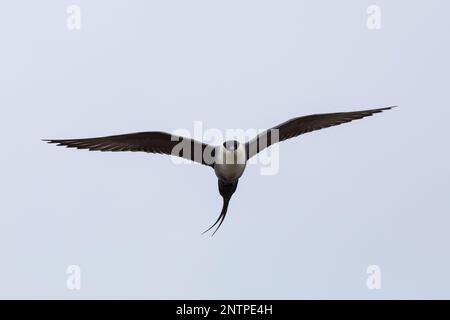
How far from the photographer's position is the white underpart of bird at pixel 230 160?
1251cm

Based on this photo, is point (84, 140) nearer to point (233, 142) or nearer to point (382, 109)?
point (233, 142)

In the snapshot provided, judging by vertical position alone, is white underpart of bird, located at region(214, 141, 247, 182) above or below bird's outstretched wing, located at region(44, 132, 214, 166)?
below

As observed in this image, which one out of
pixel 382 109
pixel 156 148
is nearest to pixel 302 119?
pixel 382 109

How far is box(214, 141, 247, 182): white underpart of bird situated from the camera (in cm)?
1251

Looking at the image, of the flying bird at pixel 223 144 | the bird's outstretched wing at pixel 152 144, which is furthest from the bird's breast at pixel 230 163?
the bird's outstretched wing at pixel 152 144

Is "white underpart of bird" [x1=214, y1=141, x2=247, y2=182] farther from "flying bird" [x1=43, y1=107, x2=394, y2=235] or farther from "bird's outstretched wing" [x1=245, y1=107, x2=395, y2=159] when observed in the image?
"bird's outstretched wing" [x1=245, y1=107, x2=395, y2=159]

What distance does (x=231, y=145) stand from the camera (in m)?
12.6

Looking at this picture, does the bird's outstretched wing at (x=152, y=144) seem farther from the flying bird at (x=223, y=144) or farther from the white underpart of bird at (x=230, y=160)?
the white underpart of bird at (x=230, y=160)

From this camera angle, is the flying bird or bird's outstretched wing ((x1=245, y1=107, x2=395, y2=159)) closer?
the flying bird

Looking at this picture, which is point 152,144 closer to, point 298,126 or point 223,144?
point 223,144

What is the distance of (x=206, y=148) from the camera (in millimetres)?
12875

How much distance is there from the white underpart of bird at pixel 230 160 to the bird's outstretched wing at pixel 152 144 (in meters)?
0.31

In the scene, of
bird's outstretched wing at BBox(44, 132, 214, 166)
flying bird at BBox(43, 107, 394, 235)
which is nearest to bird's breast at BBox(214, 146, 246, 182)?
flying bird at BBox(43, 107, 394, 235)

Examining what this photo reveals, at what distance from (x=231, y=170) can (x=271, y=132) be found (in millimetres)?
935
